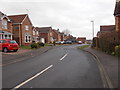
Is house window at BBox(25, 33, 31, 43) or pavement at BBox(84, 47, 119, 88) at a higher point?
house window at BBox(25, 33, 31, 43)

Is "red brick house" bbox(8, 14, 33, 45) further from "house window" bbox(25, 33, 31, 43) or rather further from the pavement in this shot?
the pavement

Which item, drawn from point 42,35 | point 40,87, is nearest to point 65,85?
point 40,87

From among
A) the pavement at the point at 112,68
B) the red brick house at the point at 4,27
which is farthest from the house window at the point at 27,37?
the pavement at the point at 112,68

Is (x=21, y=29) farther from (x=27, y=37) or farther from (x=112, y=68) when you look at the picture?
(x=112, y=68)

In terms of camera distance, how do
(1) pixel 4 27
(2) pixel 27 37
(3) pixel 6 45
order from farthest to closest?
(2) pixel 27 37
(1) pixel 4 27
(3) pixel 6 45

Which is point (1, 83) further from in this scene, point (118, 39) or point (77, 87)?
point (118, 39)

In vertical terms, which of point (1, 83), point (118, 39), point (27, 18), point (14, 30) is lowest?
point (1, 83)

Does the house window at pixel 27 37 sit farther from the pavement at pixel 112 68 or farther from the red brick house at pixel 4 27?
the pavement at pixel 112 68

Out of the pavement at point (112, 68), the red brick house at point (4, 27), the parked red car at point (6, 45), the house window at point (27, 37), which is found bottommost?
the pavement at point (112, 68)

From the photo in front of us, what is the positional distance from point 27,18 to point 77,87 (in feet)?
109

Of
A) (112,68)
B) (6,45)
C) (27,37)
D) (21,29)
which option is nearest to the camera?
(112,68)

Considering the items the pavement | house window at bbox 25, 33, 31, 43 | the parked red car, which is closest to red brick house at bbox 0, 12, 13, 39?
house window at bbox 25, 33, 31, 43

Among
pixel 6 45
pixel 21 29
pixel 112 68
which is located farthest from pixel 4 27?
pixel 112 68

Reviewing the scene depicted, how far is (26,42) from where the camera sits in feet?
118
